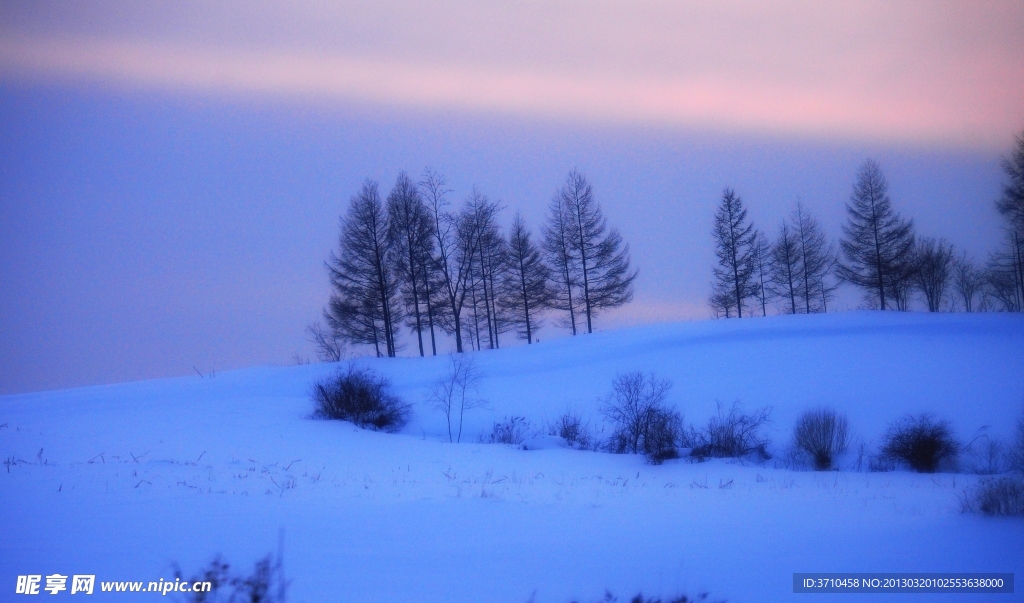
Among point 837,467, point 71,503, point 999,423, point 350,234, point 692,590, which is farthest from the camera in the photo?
point 350,234

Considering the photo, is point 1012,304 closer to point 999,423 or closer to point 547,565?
point 999,423

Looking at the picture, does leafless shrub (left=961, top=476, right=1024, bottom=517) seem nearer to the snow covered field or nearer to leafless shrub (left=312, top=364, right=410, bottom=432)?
the snow covered field

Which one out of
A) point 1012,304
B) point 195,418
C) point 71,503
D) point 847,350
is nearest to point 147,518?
point 71,503

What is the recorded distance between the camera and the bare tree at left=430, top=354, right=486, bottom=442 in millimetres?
27528

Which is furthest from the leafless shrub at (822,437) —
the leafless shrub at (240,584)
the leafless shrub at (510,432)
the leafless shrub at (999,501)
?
the leafless shrub at (240,584)

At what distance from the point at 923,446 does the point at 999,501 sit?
42.5 ft

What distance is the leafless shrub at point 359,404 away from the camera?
2567 cm

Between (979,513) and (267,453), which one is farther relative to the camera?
(267,453)

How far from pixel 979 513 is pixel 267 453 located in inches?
619

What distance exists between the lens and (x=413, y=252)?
39.2 meters

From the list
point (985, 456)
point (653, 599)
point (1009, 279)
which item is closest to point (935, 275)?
point (1009, 279)

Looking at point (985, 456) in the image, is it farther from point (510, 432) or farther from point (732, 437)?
point (510, 432)

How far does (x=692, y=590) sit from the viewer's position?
6.91 metres

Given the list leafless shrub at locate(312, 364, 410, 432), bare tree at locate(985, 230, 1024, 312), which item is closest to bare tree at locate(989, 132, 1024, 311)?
bare tree at locate(985, 230, 1024, 312)
